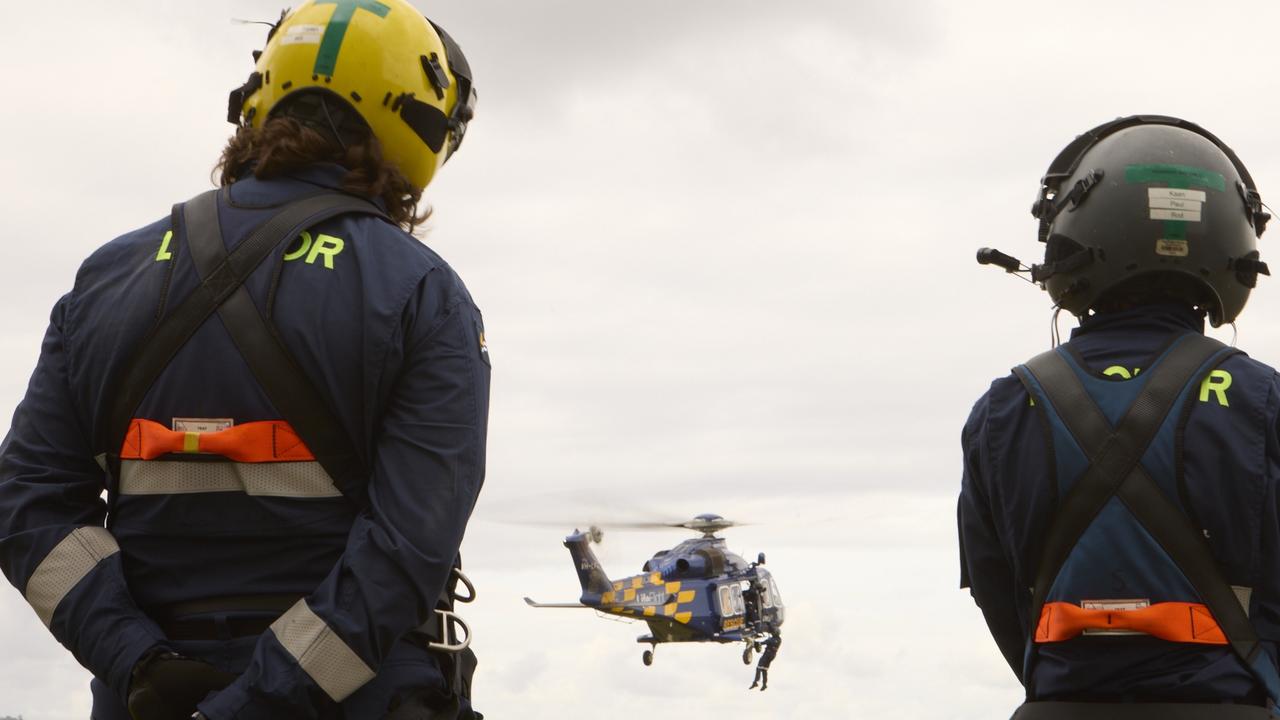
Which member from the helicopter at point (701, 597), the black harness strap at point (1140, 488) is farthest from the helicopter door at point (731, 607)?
the black harness strap at point (1140, 488)

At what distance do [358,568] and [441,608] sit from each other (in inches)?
18.0

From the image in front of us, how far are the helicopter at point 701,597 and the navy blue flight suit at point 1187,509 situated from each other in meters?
36.5

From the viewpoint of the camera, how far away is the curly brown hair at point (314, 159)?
167 inches

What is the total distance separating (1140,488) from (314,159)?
276 cm

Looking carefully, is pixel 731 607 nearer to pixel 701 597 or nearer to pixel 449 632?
pixel 701 597

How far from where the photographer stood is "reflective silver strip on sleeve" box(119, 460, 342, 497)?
12.5 feet

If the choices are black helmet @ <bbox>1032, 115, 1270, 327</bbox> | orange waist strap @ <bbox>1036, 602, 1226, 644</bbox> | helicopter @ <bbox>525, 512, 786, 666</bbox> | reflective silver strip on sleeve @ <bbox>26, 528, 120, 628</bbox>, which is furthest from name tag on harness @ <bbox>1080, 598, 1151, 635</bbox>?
helicopter @ <bbox>525, 512, 786, 666</bbox>

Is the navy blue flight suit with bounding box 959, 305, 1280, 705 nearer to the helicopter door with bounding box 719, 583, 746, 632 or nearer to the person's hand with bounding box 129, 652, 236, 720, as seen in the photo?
the person's hand with bounding box 129, 652, 236, 720

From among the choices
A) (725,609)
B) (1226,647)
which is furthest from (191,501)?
(725,609)

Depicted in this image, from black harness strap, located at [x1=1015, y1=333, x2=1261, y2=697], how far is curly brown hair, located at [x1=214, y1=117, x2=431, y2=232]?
226 cm

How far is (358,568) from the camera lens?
3672 millimetres

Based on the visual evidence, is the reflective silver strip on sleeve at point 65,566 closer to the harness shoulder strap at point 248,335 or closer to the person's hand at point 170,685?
the harness shoulder strap at point 248,335

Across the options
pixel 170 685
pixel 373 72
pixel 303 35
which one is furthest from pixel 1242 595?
pixel 303 35

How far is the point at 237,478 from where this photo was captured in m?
3.84
